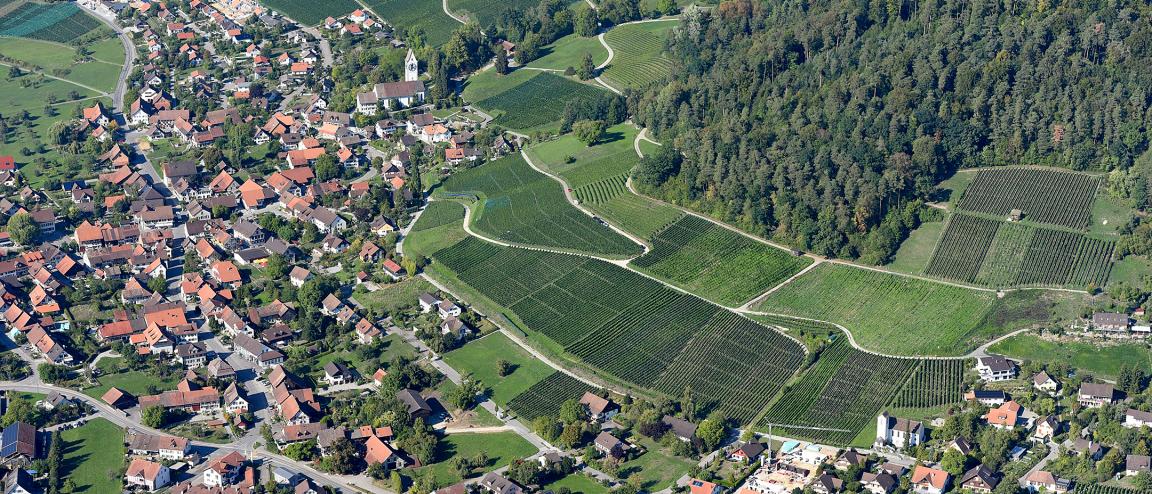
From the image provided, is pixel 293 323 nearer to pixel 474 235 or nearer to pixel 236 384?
pixel 236 384

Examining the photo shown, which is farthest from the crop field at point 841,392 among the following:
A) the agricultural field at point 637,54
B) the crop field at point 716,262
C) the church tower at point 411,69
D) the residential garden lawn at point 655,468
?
the church tower at point 411,69

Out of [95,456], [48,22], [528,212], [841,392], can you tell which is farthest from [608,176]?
[48,22]

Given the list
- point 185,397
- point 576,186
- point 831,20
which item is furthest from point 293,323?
point 831,20

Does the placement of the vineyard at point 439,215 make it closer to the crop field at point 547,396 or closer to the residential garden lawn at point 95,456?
the crop field at point 547,396

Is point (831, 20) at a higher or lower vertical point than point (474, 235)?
higher

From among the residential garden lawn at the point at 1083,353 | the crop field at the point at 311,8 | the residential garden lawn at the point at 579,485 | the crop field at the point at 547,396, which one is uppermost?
the residential garden lawn at the point at 1083,353

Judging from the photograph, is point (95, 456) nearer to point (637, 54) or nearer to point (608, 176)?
point (608, 176)
